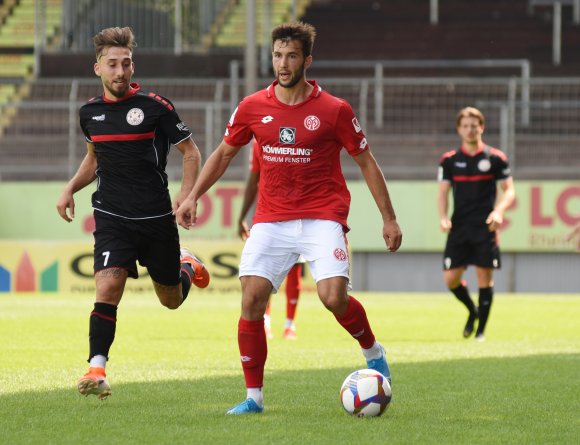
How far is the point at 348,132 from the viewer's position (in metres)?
8.18

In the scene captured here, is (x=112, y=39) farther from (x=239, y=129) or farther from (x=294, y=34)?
(x=294, y=34)

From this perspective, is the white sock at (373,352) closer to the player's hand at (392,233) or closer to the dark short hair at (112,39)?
the player's hand at (392,233)

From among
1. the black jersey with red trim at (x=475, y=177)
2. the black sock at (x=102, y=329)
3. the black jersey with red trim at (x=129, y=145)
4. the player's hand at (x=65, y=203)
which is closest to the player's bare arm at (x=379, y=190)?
the black jersey with red trim at (x=129, y=145)

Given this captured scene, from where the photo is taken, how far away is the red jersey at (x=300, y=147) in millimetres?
8117

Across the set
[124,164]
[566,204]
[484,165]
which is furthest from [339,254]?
[566,204]

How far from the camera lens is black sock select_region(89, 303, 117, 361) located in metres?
8.41

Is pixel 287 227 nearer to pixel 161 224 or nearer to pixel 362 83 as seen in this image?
pixel 161 224

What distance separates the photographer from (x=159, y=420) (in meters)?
7.77

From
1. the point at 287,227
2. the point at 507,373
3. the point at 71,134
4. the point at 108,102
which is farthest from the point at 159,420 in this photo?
the point at 71,134

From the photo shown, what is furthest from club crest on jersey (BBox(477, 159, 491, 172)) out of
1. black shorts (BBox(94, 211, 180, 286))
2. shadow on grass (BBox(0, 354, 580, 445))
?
black shorts (BBox(94, 211, 180, 286))

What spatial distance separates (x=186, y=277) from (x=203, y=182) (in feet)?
6.89

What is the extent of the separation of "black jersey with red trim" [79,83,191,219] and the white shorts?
1015mm

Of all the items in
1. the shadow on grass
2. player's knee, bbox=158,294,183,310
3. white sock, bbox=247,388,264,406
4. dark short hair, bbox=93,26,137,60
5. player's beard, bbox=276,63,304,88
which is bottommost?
the shadow on grass

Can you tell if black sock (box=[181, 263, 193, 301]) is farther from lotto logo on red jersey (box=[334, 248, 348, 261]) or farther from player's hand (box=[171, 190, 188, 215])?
lotto logo on red jersey (box=[334, 248, 348, 261])
